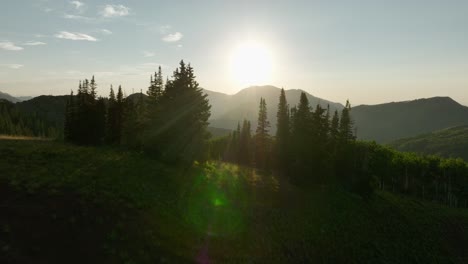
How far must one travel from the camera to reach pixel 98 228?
2183 cm

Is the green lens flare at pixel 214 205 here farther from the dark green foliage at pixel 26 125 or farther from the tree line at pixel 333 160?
the dark green foliage at pixel 26 125

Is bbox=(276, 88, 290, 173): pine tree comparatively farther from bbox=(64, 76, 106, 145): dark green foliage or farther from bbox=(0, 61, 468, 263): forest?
bbox=(64, 76, 106, 145): dark green foliage

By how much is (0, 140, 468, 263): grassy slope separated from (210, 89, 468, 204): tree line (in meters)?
5.92

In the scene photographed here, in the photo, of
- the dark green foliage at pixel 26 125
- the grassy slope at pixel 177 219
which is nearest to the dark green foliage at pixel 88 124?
Answer: the grassy slope at pixel 177 219

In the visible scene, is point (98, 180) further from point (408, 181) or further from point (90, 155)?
point (408, 181)

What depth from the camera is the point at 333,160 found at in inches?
2425

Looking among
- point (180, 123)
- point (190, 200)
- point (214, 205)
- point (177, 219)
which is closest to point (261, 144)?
point (180, 123)

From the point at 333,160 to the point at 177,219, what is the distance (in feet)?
139

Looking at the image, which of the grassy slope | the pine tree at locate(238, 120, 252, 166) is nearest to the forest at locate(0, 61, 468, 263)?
the grassy slope

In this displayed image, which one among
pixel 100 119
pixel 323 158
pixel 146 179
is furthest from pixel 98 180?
pixel 323 158

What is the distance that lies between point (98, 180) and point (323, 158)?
40288mm

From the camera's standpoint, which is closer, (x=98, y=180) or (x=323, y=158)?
(x=98, y=180)

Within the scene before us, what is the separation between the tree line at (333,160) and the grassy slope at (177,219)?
592cm

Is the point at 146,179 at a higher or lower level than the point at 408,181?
higher
